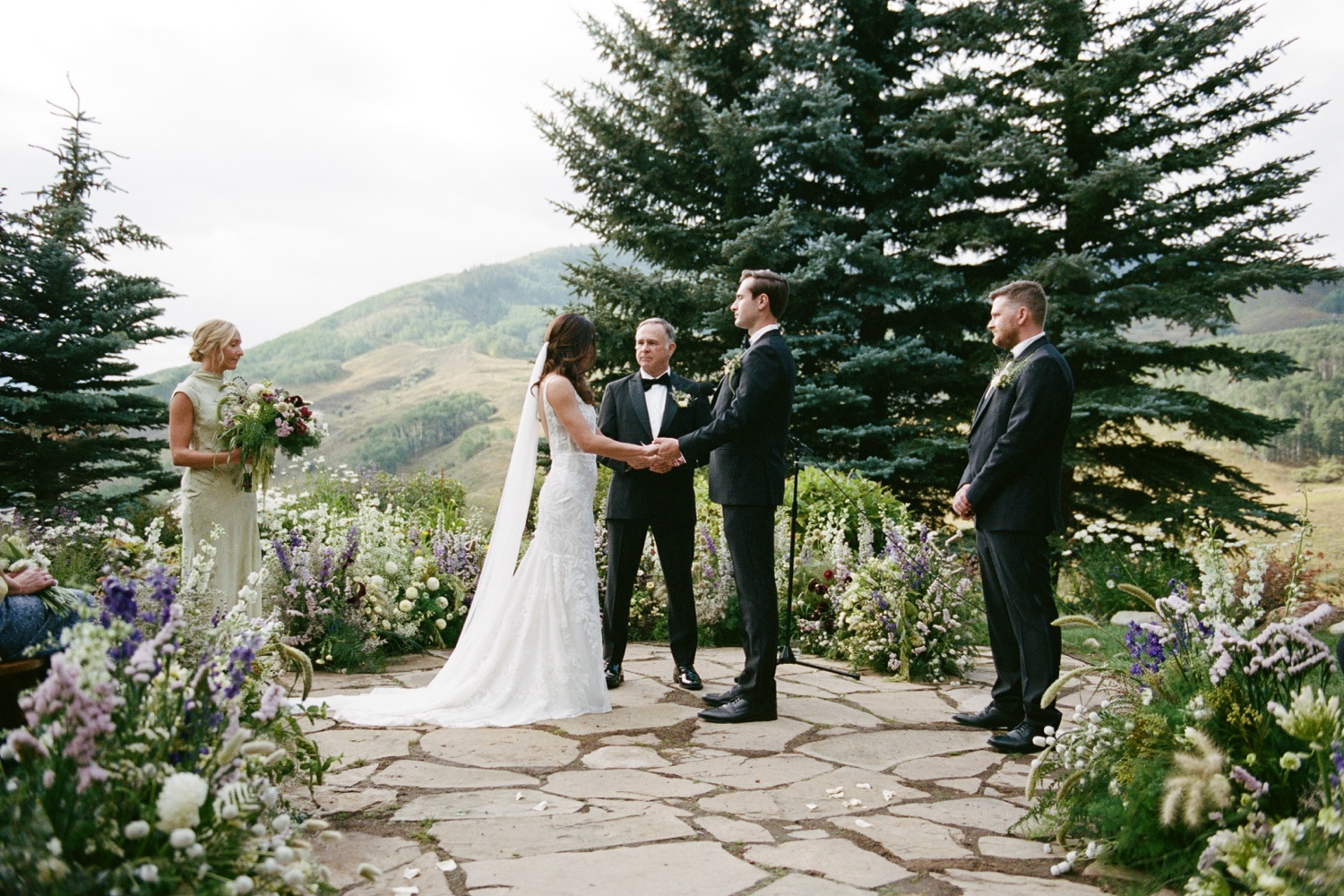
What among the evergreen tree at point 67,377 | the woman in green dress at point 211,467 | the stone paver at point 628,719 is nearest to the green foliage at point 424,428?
the evergreen tree at point 67,377

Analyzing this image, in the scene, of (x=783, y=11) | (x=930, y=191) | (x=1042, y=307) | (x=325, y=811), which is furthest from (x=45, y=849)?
(x=783, y=11)

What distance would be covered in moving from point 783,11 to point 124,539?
11.1m

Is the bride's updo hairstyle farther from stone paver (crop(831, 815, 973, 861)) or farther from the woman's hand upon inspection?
stone paver (crop(831, 815, 973, 861))

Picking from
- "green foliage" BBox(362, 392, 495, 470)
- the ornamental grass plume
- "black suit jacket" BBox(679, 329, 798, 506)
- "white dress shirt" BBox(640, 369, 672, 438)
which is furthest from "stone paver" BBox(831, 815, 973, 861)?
"green foliage" BBox(362, 392, 495, 470)

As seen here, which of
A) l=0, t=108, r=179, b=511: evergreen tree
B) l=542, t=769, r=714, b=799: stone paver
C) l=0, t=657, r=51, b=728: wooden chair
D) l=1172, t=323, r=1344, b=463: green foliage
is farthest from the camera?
l=1172, t=323, r=1344, b=463: green foliage

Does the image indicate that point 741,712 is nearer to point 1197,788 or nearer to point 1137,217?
point 1197,788

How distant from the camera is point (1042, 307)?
15.1 feet

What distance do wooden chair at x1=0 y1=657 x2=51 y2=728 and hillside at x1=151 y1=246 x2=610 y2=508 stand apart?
96.2 feet

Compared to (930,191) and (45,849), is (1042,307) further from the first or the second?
(930,191)

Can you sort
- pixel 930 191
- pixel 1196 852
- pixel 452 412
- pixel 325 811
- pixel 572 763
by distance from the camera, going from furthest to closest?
pixel 452 412, pixel 930 191, pixel 572 763, pixel 325 811, pixel 1196 852

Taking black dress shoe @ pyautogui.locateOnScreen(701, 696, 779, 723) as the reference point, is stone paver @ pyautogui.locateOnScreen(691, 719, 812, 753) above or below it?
below

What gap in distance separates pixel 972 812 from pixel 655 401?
3.05m

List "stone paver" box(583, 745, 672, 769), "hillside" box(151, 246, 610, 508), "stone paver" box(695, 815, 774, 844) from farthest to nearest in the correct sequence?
"hillside" box(151, 246, 610, 508) → "stone paver" box(583, 745, 672, 769) → "stone paver" box(695, 815, 774, 844)

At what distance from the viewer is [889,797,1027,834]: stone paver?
3.38 meters
